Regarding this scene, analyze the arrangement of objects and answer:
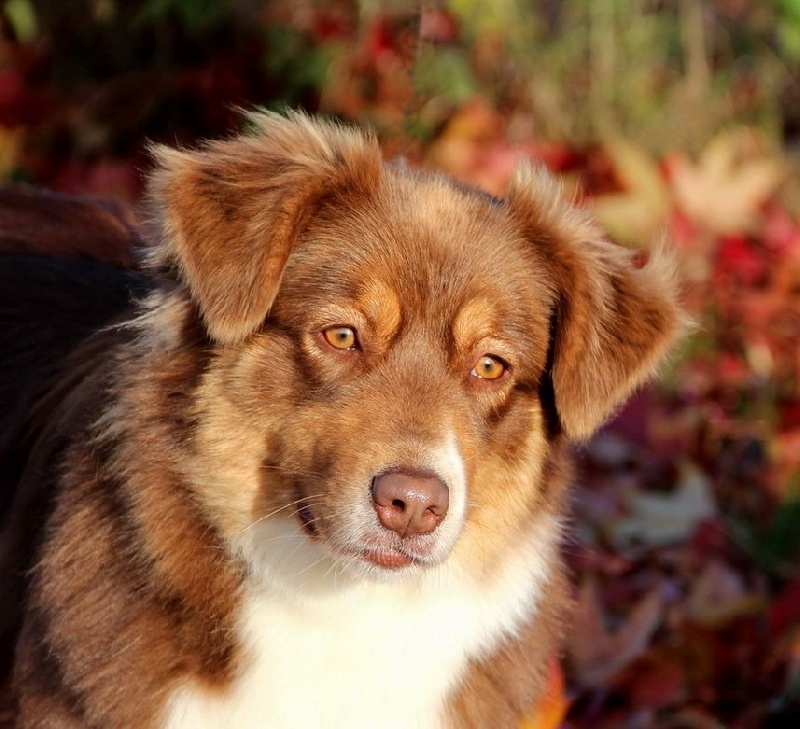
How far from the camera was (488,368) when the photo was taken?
12.7 feet

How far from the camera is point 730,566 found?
586 cm

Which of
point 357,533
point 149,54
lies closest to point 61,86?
point 149,54

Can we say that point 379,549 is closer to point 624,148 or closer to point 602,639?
point 602,639

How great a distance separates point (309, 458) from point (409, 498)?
1.08 feet

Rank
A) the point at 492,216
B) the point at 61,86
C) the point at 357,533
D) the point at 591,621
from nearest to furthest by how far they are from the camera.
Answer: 1. the point at 357,533
2. the point at 492,216
3. the point at 591,621
4. the point at 61,86

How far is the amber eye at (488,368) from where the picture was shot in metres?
3.85

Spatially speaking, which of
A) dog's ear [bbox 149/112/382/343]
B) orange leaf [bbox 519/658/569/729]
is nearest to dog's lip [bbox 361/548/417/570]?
dog's ear [bbox 149/112/382/343]

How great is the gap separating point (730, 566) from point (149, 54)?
211 inches

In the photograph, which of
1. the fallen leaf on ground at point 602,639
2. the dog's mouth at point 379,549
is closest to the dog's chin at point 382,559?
the dog's mouth at point 379,549

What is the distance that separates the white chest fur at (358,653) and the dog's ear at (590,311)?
0.59 m

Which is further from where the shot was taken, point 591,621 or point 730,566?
point 730,566

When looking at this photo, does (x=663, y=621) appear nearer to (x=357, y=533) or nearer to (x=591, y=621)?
(x=591, y=621)

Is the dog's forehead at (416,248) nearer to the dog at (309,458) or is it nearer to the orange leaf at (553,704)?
the dog at (309,458)

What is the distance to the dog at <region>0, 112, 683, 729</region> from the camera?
361cm
